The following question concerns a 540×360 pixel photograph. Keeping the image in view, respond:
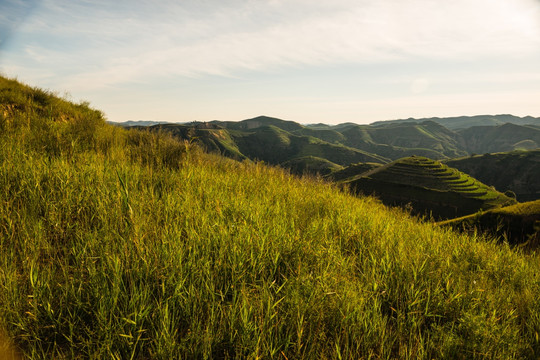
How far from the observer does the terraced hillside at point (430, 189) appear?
81.2 metres

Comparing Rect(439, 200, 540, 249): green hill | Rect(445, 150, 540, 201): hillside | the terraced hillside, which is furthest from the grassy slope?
Rect(445, 150, 540, 201): hillside

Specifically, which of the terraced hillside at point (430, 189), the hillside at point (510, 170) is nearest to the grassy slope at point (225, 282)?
the terraced hillside at point (430, 189)

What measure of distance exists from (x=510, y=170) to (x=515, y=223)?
667ft

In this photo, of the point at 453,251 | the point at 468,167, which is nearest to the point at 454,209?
the point at 453,251

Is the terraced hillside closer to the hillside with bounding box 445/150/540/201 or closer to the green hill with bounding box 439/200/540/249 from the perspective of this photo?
the green hill with bounding box 439/200/540/249

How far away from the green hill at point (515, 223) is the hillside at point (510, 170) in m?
181

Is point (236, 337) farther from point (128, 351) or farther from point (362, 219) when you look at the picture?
point (362, 219)

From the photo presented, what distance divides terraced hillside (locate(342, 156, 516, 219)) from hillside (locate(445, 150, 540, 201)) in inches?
2793

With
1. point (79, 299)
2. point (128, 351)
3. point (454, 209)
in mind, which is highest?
point (79, 299)

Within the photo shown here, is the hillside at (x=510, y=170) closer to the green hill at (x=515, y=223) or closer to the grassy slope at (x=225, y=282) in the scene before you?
the green hill at (x=515, y=223)

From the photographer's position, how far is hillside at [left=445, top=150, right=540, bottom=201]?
143m

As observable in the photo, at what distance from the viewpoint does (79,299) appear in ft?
6.12

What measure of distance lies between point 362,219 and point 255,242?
2145mm

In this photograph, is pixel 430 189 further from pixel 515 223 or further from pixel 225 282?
pixel 225 282
